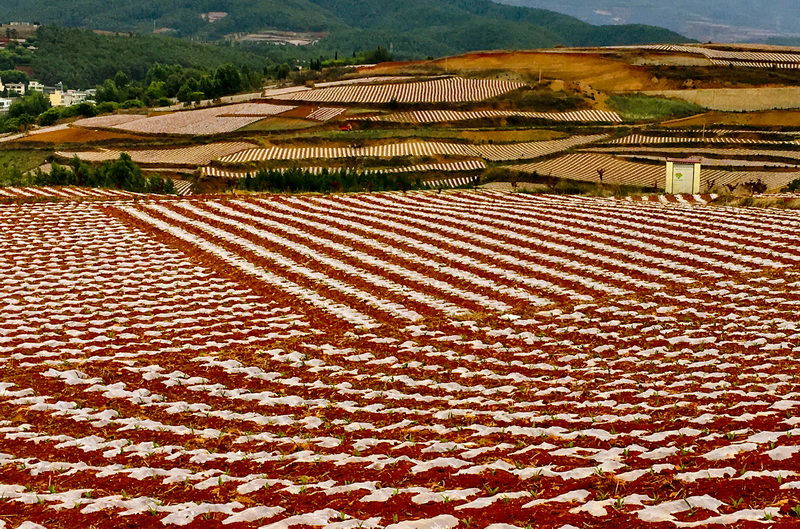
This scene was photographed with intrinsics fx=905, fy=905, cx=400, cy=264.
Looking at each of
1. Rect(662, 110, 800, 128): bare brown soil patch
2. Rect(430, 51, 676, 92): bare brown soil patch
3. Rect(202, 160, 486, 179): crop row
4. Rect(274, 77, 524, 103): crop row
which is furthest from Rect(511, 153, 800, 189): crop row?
Rect(430, 51, 676, 92): bare brown soil patch

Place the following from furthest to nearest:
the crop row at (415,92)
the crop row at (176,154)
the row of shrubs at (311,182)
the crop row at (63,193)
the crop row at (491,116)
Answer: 1. the crop row at (415,92)
2. the crop row at (491,116)
3. the crop row at (176,154)
4. the row of shrubs at (311,182)
5. the crop row at (63,193)

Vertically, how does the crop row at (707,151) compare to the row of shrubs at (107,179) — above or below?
above

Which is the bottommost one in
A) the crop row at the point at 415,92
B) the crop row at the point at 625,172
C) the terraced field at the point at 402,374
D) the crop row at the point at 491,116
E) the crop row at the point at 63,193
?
the terraced field at the point at 402,374

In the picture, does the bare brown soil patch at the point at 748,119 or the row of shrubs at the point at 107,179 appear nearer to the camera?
the row of shrubs at the point at 107,179

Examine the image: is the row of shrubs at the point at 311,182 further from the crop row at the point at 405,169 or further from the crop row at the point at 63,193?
the crop row at the point at 63,193

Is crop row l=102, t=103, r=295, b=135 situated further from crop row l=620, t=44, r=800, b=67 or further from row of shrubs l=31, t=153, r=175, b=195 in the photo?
crop row l=620, t=44, r=800, b=67

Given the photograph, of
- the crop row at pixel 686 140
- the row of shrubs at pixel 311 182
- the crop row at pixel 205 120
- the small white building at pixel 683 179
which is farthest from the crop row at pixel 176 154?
the small white building at pixel 683 179

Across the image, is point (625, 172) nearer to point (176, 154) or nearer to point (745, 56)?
point (176, 154)

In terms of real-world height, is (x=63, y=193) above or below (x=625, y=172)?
above

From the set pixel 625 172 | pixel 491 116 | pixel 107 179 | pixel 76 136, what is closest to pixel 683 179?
pixel 625 172
